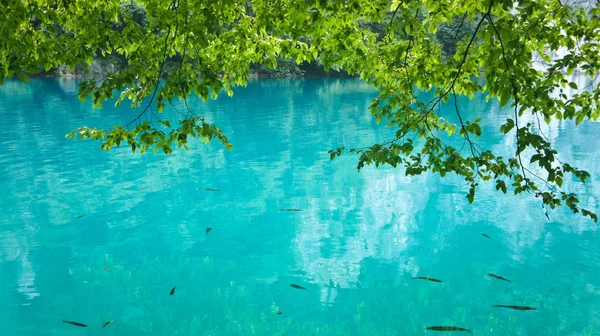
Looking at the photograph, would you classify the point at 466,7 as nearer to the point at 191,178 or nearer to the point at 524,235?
the point at 524,235

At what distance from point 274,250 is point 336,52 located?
11.2ft

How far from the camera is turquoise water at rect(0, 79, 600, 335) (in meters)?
6.11

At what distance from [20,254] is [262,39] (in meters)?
5.12

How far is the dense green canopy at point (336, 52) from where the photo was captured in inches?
170

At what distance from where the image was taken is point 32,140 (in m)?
17.5

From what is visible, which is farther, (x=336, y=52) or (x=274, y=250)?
(x=274, y=250)

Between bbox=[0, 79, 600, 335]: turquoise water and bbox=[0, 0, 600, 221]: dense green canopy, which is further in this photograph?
bbox=[0, 79, 600, 335]: turquoise water

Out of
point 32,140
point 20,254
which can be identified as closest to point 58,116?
point 32,140

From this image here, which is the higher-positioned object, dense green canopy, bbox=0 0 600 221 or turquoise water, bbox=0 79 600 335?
dense green canopy, bbox=0 0 600 221

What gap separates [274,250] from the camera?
8.12m

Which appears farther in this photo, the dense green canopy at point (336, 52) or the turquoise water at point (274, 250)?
the turquoise water at point (274, 250)

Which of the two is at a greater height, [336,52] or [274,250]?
[336,52]

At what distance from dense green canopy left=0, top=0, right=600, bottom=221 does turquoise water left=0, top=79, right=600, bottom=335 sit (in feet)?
6.20

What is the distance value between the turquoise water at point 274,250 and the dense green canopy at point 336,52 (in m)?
1.89
